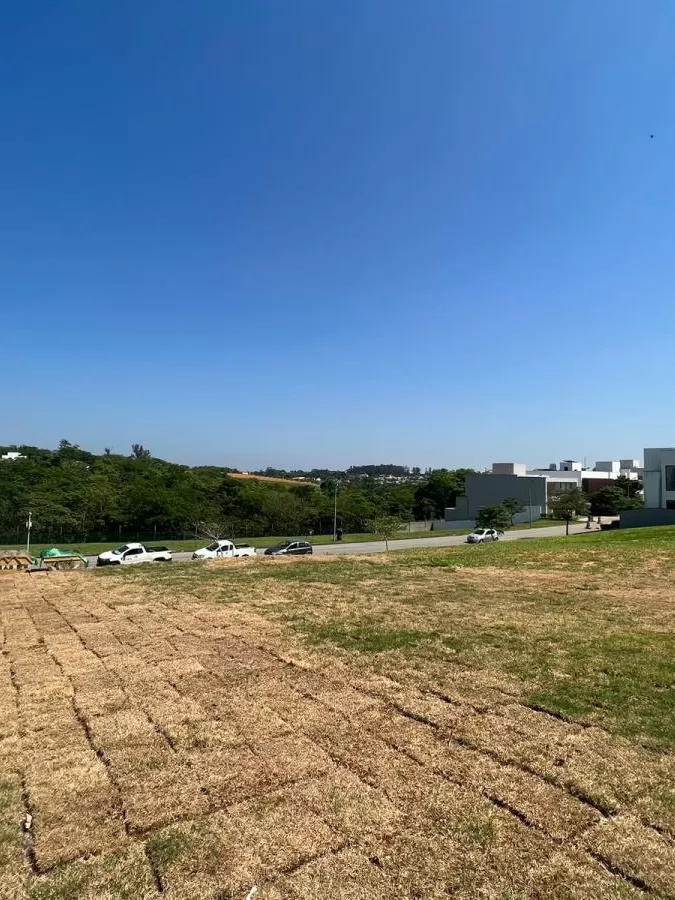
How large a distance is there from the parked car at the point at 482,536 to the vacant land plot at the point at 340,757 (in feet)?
107

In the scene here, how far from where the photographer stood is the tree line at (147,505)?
50.2 m

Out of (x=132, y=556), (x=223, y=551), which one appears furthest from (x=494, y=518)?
(x=132, y=556)

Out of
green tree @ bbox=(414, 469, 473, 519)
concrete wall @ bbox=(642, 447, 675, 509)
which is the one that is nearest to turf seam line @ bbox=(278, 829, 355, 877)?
concrete wall @ bbox=(642, 447, 675, 509)

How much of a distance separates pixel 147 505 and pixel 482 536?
3204 cm

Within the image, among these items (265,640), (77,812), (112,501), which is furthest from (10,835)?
(112,501)

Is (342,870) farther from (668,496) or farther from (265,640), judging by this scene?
(668,496)

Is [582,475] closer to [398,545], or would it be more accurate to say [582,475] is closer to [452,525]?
[452,525]

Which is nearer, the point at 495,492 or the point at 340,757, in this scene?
the point at 340,757

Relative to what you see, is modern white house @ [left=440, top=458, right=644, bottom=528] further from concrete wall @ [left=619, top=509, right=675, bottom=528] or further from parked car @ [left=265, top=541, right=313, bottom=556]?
parked car @ [left=265, top=541, right=313, bottom=556]

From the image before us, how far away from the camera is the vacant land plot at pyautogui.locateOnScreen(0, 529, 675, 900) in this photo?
118 inches

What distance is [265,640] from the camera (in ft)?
25.5

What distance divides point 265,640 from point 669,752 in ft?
16.7

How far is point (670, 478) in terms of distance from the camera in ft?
169

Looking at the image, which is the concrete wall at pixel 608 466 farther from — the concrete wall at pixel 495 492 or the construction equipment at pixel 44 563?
the construction equipment at pixel 44 563
